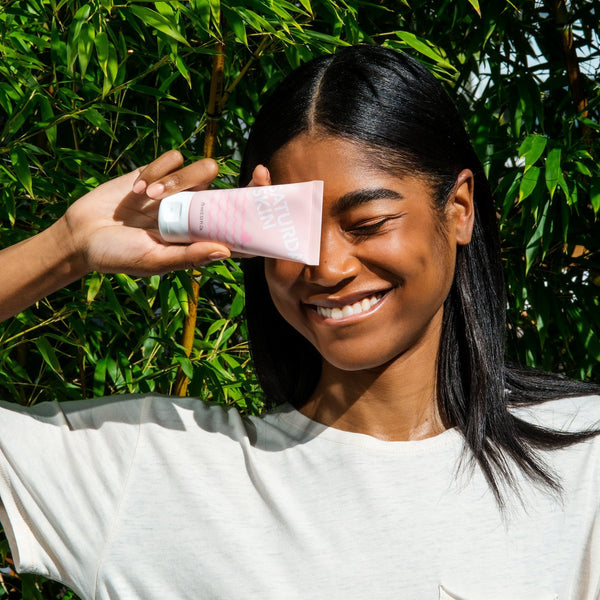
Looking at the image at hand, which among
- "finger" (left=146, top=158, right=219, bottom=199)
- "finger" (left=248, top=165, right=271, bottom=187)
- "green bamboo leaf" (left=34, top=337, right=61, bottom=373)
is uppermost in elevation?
"finger" (left=248, top=165, right=271, bottom=187)

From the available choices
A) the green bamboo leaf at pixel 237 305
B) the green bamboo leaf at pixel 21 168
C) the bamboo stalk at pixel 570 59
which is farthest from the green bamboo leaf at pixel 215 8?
the bamboo stalk at pixel 570 59

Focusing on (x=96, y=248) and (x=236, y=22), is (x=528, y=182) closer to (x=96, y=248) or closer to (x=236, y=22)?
(x=236, y=22)

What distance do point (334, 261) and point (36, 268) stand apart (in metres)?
0.38

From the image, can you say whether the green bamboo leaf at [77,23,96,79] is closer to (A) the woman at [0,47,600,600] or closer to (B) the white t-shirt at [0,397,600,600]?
(A) the woman at [0,47,600,600]

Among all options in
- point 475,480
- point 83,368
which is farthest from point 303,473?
point 83,368

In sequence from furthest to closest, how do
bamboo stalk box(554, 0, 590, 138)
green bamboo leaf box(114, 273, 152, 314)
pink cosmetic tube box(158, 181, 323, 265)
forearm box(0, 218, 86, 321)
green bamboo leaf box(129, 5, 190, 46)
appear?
1. bamboo stalk box(554, 0, 590, 138)
2. green bamboo leaf box(114, 273, 152, 314)
3. green bamboo leaf box(129, 5, 190, 46)
4. forearm box(0, 218, 86, 321)
5. pink cosmetic tube box(158, 181, 323, 265)

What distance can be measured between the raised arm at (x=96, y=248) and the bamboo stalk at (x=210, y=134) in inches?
15.0

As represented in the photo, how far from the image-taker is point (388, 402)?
121cm

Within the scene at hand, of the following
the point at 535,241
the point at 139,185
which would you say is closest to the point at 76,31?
the point at 139,185

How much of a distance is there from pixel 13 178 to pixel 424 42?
764 millimetres

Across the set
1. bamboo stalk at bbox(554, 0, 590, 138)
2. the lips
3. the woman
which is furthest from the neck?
bamboo stalk at bbox(554, 0, 590, 138)

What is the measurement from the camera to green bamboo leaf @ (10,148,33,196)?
4.52 ft

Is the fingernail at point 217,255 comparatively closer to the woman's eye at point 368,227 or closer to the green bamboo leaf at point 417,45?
the woman's eye at point 368,227

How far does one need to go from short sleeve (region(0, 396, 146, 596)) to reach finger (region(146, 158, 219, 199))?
32cm
